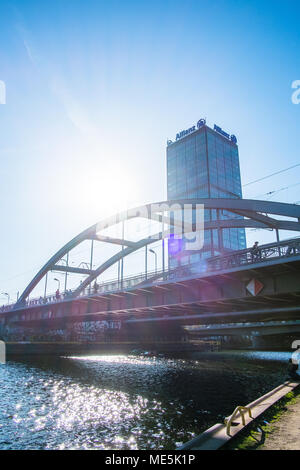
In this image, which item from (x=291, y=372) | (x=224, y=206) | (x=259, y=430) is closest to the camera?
(x=259, y=430)

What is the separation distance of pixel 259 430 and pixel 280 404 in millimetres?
4062

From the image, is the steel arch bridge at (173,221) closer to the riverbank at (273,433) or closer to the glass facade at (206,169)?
the riverbank at (273,433)

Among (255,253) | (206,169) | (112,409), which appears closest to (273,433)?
(112,409)

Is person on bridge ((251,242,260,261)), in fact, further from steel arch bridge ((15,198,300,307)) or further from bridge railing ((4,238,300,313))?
steel arch bridge ((15,198,300,307))

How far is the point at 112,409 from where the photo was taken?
667 inches

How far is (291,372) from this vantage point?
17.8m

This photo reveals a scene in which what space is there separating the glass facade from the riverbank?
157 metres

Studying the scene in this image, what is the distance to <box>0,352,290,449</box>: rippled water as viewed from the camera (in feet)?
38.9

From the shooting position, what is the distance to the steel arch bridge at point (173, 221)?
3433cm

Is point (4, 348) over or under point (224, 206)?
under

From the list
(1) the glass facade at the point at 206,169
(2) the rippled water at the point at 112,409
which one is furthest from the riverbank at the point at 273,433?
(1) the glass facade at the point at 206,169

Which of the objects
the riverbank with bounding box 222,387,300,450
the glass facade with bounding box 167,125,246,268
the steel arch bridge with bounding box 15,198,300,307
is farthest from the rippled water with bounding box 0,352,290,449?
the glass facade with bounding box 167,125,246,268

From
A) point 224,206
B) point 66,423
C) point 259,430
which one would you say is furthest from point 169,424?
point 224,206
